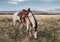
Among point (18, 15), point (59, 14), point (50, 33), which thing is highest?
point (18, 15)

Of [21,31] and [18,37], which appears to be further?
[21,31]

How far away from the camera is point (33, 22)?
6.26m

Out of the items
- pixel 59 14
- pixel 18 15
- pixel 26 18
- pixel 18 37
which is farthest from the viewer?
pixel 59 14

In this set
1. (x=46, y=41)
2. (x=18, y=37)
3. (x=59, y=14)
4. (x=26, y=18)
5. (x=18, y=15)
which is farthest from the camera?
(x=59, y=14)

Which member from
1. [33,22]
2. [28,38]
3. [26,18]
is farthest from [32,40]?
[26,18]

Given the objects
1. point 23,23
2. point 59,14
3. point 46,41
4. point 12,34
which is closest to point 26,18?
point 23,23

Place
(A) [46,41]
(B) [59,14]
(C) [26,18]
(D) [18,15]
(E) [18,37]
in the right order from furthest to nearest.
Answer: (B) [59,14], (D) [18,15], (C) [26,18], (E) [18,37], (A) [46,41]

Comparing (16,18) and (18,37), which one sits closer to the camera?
(18,37)

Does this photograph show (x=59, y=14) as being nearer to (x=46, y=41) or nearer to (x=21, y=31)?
(x=21, y=31)

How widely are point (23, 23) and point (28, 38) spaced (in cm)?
98

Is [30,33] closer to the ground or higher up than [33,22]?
closer to the ground

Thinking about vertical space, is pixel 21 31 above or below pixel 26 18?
below

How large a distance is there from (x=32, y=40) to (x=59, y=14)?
7.05 m

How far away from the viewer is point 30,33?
6.45 meters
